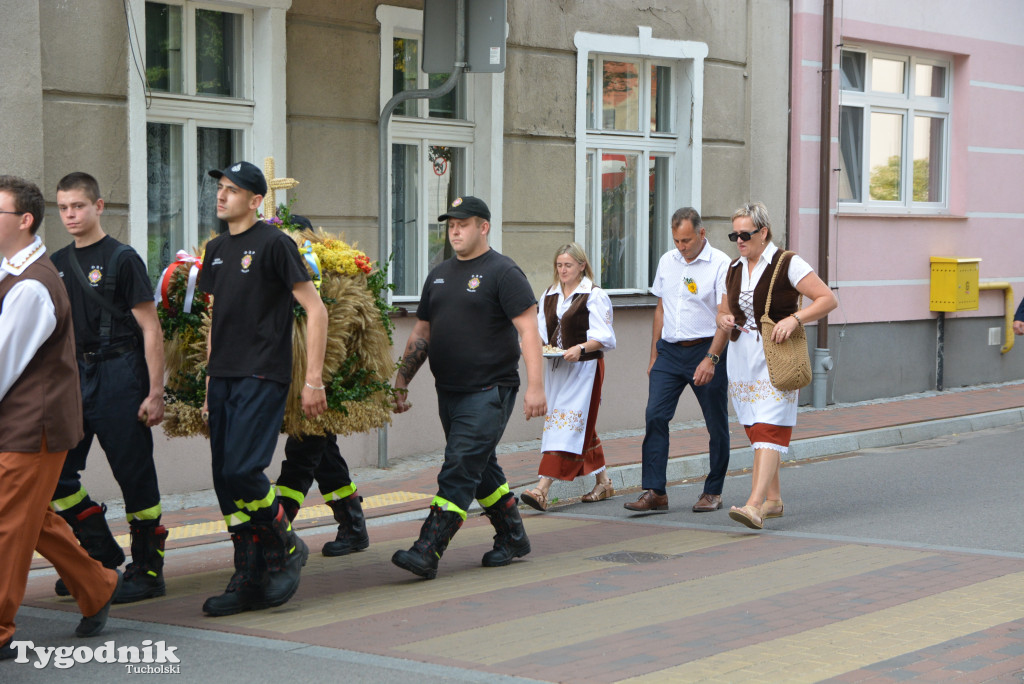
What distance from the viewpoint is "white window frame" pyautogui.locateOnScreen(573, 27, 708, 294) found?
13250 mm

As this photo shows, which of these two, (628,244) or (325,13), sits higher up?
(325,13)

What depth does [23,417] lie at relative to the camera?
17.4 feet

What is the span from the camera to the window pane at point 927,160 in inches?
651

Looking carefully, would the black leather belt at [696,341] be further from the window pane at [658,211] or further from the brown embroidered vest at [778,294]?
the window pane at [658,211]

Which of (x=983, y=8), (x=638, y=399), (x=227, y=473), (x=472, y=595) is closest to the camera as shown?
(x=227, y=473)

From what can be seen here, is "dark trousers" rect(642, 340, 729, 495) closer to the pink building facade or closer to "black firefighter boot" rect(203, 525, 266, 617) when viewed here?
"black firefighter boot" rect(203, 525, 266, 617)

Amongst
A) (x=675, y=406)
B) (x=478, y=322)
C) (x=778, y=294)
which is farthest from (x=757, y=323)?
(x=478, y=322)

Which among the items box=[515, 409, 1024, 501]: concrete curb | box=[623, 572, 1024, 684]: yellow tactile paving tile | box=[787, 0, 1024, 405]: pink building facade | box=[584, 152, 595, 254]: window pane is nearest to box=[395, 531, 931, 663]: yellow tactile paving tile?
box=[623, 572, 1024, 684]: yellow tactile paving tile

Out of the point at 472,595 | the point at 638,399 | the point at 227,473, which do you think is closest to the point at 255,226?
the point at 227,473

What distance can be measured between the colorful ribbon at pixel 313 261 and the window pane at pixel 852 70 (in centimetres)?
1027

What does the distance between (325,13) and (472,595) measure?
18.9 ft

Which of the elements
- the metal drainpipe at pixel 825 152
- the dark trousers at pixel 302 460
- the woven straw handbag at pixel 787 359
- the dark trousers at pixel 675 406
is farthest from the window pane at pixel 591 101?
the dark trousers at pixel 302 460

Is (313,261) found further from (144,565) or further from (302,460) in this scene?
(144,565)

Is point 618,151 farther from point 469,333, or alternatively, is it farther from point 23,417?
point 23,417
